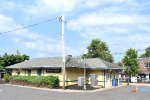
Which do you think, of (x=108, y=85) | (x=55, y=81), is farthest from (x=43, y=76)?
(x=108, y=85)

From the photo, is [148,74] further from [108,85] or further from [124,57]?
[108,85]

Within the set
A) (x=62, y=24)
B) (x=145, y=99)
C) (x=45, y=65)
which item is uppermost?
(x=62, y=24)

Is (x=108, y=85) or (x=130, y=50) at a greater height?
(x=130, y=50)

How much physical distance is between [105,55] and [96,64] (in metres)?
42.5

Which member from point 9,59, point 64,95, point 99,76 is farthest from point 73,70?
point 9,59

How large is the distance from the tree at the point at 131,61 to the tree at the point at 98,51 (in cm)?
1374

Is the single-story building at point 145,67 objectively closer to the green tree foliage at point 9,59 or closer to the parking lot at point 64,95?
the green tree foliage at point 9,59

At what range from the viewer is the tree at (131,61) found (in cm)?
7344

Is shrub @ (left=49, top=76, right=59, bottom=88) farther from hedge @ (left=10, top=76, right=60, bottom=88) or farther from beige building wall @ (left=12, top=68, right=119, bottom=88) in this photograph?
beige building wall @ (left=12, top=68, right=119, bottom=88)

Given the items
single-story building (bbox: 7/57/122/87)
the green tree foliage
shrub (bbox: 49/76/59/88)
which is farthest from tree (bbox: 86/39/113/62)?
shrub (bbox: 49/76/59/88)

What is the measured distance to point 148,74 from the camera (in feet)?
270

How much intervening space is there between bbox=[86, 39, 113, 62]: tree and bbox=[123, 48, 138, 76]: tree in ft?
45.1

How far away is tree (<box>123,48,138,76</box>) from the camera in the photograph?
73438 mm

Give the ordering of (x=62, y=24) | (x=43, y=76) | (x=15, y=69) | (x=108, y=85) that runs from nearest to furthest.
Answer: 1. (x=62, y=24)
2. (x=43, y=76)
3. (x=108, y=85)
4. (x=15, y=69)
